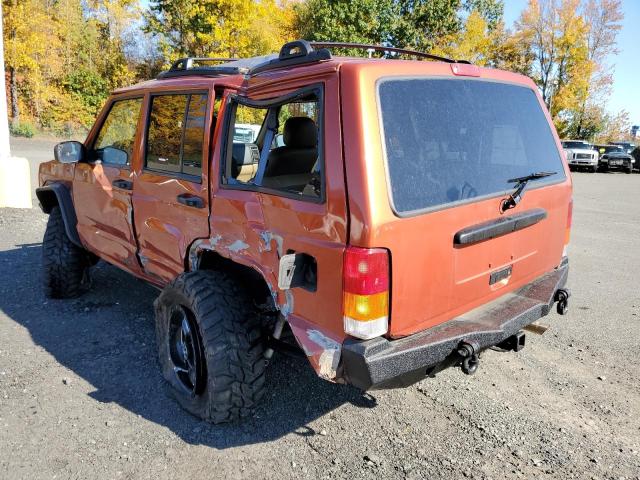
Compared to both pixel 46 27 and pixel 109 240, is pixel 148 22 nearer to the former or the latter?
pixel 46 27

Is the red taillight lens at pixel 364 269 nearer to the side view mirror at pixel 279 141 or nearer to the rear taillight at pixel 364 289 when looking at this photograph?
the rear taillight at pixel 364 289

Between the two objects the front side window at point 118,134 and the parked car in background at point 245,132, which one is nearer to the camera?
the parked car in background at point 245,132

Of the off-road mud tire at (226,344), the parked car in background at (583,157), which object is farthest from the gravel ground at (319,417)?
the parked car in background at (583,157)

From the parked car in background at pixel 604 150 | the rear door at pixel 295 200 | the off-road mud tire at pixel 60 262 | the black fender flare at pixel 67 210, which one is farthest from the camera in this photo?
the parked car in background at pixel 604 150

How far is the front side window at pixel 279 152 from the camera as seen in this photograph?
2965mm

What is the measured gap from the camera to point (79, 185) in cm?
454

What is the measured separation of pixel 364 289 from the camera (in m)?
2.23

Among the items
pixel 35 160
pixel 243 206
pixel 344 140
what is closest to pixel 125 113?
pixel 243 206

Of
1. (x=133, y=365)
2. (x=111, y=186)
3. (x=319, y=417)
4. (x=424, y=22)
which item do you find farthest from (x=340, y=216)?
(x=424, y=22)

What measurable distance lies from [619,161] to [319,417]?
27.5 meters

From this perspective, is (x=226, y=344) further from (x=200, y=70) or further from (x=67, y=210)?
(x=67, y=210)

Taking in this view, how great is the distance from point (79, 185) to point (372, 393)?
9.92ft

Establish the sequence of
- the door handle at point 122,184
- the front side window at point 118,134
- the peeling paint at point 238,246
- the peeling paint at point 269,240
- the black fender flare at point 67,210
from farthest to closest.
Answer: the black fender flare at point 67,210 < the front side window at point 118,134 < the door handle at point 122,184 < the peeling paint at point 238,246 < the peeling paint at point 269,240

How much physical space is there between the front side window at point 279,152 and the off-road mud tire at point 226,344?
0.62m
